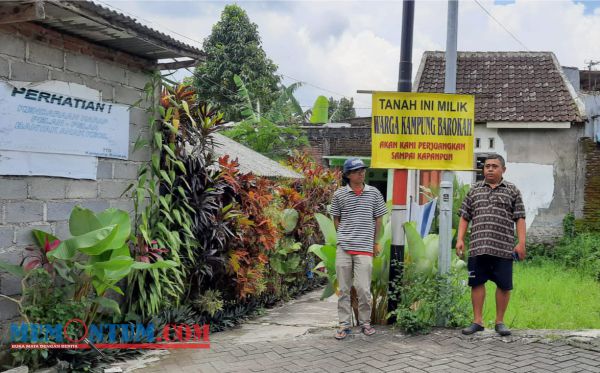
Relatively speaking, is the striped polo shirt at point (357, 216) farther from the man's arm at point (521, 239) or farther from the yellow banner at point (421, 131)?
the man's arm at point (521, 239)

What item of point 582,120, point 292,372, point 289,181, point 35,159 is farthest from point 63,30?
point 582,120

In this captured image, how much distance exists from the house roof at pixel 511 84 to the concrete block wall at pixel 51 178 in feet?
35.2

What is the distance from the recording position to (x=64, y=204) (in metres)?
5.12

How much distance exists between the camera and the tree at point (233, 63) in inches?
866

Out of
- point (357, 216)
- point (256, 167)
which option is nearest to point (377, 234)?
point (357, 216)

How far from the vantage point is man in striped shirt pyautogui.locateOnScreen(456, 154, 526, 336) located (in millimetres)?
5453

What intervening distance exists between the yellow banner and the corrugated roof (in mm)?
2260

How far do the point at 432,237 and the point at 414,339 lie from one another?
1403 millimetres

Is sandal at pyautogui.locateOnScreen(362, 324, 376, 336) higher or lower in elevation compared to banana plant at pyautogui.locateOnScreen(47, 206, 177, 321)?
lower

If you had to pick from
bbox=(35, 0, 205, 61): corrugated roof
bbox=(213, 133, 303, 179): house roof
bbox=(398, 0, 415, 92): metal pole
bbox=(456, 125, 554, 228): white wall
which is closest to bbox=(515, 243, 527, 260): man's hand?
bbox=(398, 0, 415, 92): metal pole

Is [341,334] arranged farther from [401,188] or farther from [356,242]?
[401,188]

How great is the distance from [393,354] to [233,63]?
60.5 ft

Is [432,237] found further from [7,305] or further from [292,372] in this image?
[7,305]

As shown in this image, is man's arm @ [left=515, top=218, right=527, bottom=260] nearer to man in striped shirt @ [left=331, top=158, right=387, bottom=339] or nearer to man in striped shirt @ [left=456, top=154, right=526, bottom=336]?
man in striped shirt @ [left=456, top=154, right=526, bottom=336]
